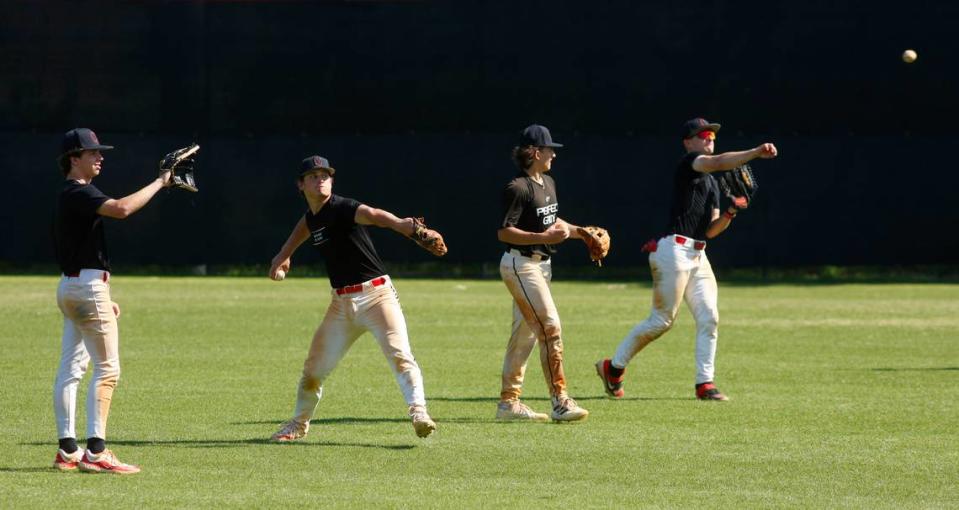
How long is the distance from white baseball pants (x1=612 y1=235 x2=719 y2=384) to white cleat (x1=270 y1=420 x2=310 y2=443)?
3.25 meters

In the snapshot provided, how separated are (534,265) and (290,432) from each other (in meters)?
2.21

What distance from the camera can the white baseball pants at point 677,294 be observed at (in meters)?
12.1

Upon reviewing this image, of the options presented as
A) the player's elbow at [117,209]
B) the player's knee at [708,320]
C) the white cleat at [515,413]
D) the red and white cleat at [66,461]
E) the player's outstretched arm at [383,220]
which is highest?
the player's elbow at [117,209]

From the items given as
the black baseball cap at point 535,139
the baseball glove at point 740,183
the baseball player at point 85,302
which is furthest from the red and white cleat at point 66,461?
the baseball glove at point 740,183

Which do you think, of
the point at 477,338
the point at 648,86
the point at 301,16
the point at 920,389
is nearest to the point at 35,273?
the point at 301,16

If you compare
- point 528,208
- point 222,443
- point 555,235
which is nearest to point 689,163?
point 528,208

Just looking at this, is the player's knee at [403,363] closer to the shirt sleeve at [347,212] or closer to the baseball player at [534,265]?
the shirt sleeve at [347,212]

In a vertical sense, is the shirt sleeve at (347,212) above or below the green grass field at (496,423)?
above

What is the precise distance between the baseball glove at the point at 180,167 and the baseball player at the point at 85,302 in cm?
4

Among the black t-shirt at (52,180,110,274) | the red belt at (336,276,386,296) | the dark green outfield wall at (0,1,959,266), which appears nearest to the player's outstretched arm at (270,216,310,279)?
the red belt at (336,276,386,296)

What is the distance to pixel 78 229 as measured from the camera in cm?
852

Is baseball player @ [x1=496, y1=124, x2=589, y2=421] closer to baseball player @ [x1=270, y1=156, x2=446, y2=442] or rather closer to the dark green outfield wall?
baseball player @ [x1=270, y1=156, x2=446, y2=442]

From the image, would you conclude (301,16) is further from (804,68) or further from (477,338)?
(477,338)

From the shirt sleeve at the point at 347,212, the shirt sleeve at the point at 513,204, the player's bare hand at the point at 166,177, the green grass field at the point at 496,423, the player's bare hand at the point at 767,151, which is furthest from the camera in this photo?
the shirt sleeve at the point at 513,204
